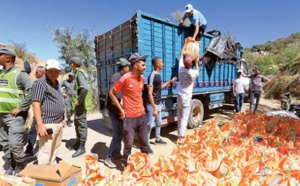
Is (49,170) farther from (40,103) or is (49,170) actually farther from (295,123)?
(295,123)

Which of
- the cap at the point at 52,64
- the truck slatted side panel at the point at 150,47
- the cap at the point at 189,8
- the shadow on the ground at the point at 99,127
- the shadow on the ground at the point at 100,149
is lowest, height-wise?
the shadow on the ground at the point at 100,149

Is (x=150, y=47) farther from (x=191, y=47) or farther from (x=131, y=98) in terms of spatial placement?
(x=131, y=98)

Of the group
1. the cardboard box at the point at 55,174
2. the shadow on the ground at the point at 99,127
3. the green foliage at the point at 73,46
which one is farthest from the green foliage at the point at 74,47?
the cardboard box at the point at 55,174

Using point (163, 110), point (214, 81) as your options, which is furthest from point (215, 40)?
point (163, 110)

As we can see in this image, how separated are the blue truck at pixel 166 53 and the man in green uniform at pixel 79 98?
3.76 feet

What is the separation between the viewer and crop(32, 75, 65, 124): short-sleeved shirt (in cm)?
222

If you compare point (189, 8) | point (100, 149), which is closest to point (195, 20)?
point (189, 8)

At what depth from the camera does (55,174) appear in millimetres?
1364

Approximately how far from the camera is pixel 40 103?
7.36ft

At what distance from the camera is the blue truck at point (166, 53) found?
3910mm

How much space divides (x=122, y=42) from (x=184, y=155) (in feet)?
10.8

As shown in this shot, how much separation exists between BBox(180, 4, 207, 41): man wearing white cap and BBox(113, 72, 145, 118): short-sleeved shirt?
2.63 meters

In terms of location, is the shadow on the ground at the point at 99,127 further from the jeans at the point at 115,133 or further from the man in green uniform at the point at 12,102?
the man in green uniform at the point at 12,102

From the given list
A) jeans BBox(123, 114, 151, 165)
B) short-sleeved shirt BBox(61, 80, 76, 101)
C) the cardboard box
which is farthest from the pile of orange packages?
short-sleeved shirt BBox(61, 80, 76, 101)
